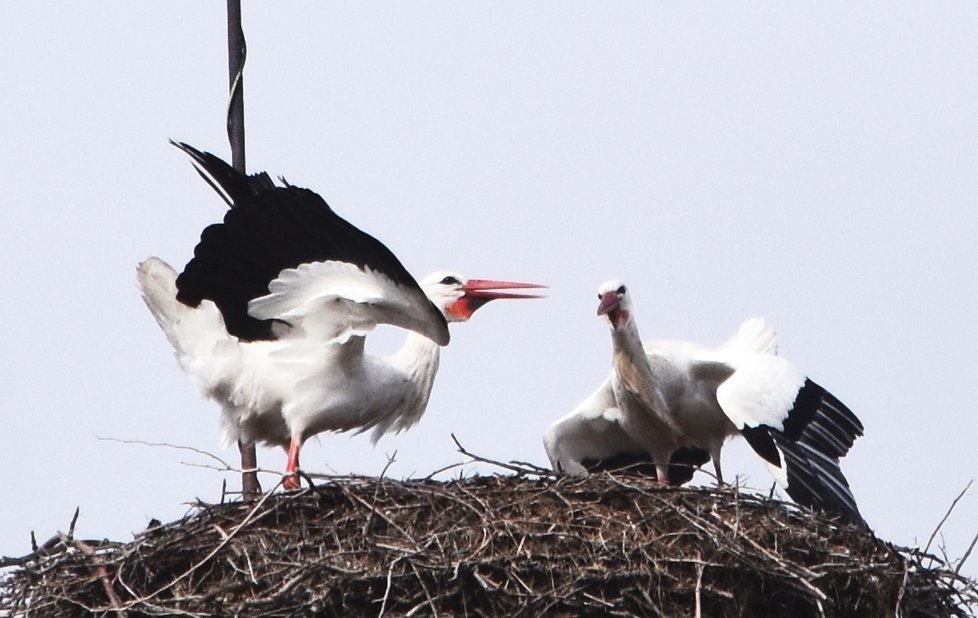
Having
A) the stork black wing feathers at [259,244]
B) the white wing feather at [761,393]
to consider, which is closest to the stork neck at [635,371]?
the white wing feather at [761,393]

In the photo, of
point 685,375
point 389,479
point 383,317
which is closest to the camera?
point 389,479

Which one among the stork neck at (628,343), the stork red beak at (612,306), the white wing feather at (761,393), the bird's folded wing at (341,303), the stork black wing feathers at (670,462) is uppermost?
the bird's folded wing at (341,303)

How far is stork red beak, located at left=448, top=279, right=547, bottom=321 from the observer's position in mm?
9445

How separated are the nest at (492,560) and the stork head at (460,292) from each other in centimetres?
169

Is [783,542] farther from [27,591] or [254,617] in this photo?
[27,591]

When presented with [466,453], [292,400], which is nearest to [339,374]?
[292,400]

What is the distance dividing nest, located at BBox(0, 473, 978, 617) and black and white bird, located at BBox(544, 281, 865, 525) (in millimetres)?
727

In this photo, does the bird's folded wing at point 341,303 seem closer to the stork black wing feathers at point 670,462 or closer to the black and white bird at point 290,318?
the black and white bird at point 290,318

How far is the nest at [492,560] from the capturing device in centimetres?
716

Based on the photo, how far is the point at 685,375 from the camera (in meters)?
9.46

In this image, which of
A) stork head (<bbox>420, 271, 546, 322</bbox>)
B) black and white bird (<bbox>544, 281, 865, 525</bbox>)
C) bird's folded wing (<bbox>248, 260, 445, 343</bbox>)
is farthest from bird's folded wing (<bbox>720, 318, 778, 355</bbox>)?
bird's folded wing (<bbox>248, 260, 445, 343</bbox>)

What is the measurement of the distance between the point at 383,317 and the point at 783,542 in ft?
6.15

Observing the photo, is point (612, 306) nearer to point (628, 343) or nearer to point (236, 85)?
point (628, 343)

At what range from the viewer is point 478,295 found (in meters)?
9.47
